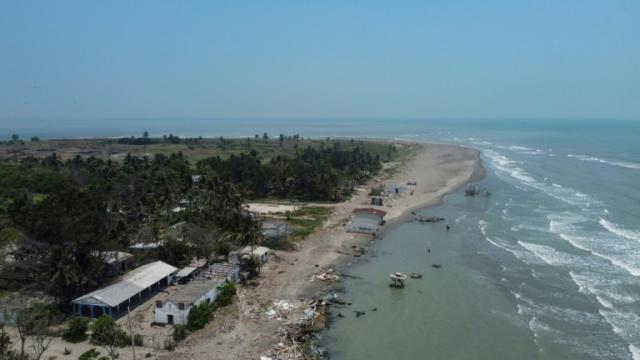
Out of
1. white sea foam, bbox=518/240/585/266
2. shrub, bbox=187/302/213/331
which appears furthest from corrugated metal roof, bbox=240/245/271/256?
white sea foam, bbox=518/240/585/266

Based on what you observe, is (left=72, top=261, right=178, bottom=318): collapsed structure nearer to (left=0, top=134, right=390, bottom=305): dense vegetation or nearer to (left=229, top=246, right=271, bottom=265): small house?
(left=0, top=134, right=390, bottom=305): dense vegetation

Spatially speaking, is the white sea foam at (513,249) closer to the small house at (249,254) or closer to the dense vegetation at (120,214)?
the small house at (249,254)

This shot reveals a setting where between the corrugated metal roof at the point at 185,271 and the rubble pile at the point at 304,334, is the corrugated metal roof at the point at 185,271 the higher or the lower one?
the higher one

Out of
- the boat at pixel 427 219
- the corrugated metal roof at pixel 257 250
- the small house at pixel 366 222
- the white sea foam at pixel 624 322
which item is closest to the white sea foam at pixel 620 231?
the boat at pixel 427 219

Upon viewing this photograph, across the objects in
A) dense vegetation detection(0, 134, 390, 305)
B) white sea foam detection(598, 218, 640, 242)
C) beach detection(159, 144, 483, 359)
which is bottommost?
beach detection(159, 144, 483, 359)

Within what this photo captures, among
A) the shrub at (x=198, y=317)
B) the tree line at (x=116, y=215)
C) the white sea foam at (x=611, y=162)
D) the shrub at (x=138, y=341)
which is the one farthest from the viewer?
the white sea foam at (x=611, y=162)
